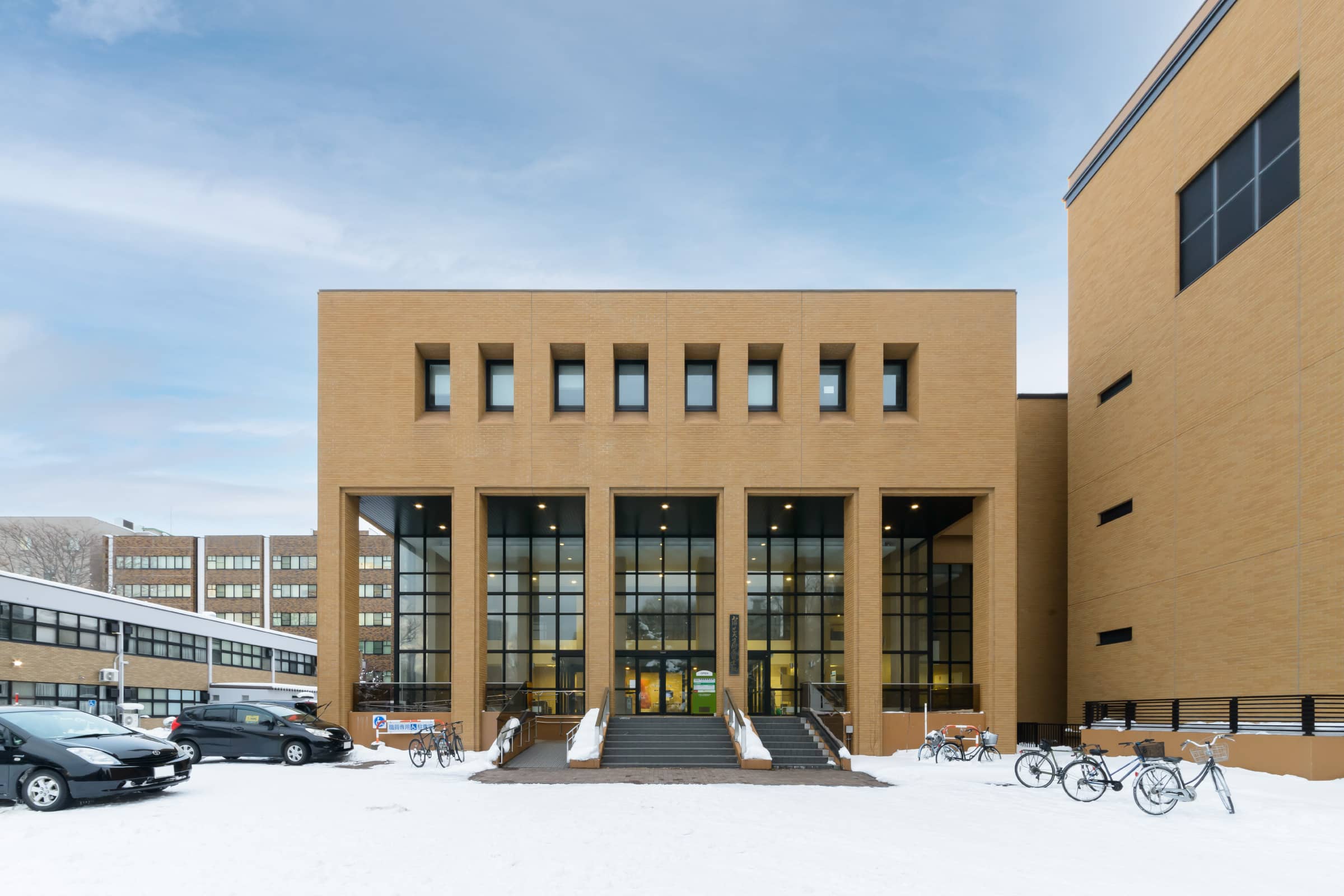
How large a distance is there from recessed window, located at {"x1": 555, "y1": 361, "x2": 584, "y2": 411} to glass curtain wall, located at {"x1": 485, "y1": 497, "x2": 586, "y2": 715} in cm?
371

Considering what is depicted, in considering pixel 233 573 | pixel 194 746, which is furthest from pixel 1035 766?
pixel 233 573

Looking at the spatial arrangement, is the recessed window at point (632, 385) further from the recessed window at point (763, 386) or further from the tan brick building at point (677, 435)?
the recessed window at point (763, 386)

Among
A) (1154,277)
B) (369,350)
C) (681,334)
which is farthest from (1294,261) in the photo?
(369,350)

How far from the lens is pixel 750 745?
20562 mm

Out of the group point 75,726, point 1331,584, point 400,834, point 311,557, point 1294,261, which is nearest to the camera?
point 400,834

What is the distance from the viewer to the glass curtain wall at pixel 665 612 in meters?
29.3

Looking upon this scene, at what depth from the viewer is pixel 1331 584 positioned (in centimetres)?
1780

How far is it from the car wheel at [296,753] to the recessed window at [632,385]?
1152 centimetres

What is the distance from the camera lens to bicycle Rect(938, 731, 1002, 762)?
21922mm

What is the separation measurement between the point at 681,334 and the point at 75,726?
1649 centimetres

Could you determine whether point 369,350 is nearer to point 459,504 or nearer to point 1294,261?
point 459,504

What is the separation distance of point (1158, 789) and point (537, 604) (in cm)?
2081

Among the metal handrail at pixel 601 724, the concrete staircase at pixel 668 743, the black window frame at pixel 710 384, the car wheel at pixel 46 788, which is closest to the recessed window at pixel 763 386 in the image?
the black window frame at pixel 710 384

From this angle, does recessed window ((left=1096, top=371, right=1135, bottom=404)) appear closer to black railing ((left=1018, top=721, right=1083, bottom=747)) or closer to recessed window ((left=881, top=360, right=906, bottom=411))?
recessed window ((left=881, top=360, right=906, bottom=411))
